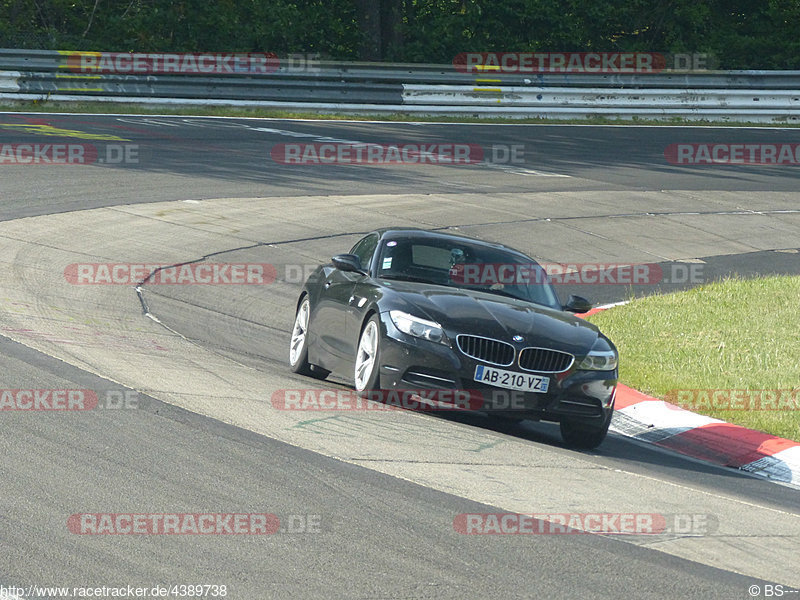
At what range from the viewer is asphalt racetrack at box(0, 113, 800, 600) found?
5070mm

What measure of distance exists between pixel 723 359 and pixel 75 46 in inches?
978

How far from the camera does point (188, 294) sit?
→ 1338 centimetres

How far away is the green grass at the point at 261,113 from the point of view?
25609mm

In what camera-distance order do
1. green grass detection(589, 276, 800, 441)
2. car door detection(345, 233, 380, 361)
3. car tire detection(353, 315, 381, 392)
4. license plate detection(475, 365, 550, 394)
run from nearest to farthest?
license plate detection(475, 365, 550, 394)
car tire detection(353, 315, 381, 392)
car door detection(345, 233, 380, 361)
green grass detection(589, 276, 800, 441)

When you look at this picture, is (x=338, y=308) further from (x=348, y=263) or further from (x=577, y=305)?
(x=577, y=305)

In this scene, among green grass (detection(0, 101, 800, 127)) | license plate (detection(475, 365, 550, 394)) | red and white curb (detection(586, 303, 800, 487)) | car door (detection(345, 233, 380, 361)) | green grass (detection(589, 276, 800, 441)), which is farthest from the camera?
green grass (detection(0, 101, 800, 127))

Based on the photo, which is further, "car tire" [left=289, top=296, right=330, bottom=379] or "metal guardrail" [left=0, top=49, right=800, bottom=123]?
"metal guardrail" [left=0, top=49, right=800, bottom=123]

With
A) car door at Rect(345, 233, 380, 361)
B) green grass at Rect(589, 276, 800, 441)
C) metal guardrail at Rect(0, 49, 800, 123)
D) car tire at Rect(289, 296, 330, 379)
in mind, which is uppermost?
metal guardrail at Rect(0, 49, 800, 123)

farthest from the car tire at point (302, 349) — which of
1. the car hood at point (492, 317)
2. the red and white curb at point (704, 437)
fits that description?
the red and white curb at point (704, 437)

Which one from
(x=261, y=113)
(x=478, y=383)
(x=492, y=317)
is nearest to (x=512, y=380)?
(x=478, y=383)

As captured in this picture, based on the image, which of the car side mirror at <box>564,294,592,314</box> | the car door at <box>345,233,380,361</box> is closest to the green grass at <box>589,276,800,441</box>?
the car side mirror at <box>564,294,592,314</box>

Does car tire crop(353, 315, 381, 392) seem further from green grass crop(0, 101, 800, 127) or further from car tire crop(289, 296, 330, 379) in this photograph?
green grass crop(0, 101, 800, 127)

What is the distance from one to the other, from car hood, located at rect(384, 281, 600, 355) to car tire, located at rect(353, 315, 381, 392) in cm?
25

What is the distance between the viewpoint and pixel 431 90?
94.6 feet
